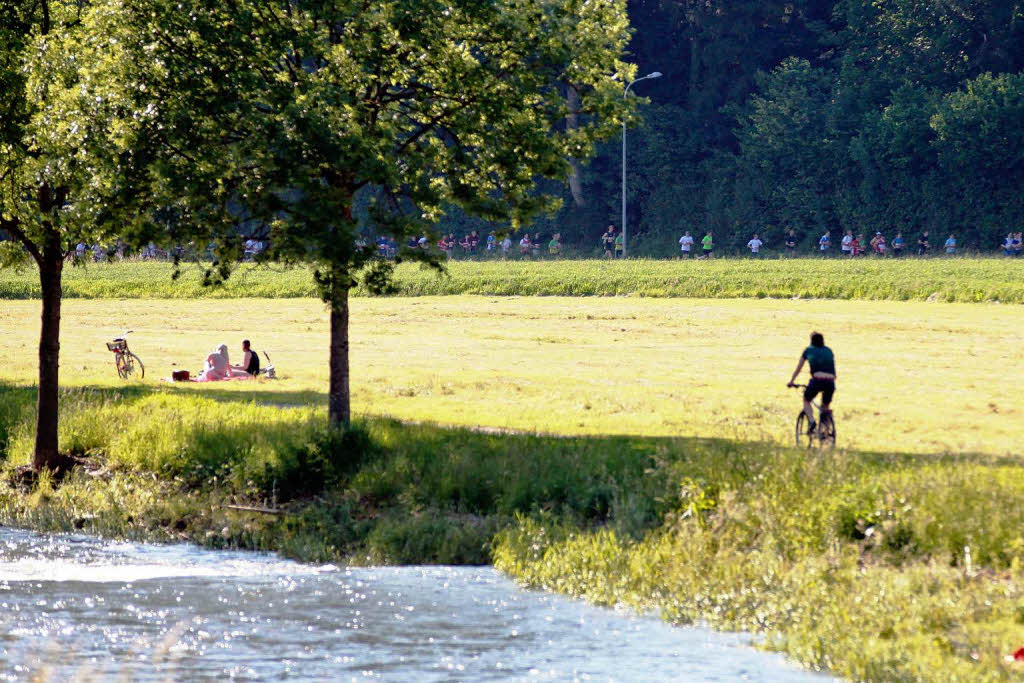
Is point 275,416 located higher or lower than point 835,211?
lower

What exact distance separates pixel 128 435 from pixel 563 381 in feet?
34.8

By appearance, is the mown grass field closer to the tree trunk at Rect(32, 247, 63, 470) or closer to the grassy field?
the grassy field

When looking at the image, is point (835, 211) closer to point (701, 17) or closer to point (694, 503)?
point (701, 17)

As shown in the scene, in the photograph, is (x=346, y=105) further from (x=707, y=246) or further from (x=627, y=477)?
(x=707, y=246)

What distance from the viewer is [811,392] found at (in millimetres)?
20578

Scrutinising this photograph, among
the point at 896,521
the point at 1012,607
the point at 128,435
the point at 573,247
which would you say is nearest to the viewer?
the point at 1012,607

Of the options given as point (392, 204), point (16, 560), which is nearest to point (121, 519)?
point (16, 560)

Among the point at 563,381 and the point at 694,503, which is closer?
the point at 694,503

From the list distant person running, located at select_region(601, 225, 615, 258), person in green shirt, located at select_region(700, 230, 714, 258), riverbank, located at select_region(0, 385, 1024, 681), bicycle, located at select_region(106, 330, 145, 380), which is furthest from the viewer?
distant person running, located at select_region(601, 225, 615, 258)

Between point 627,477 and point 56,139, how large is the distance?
8.57m

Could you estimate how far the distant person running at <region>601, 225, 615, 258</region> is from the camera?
304 feet

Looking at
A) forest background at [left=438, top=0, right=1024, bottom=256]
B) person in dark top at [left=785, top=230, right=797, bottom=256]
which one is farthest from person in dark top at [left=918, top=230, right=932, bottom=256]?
person in dark top at [left=785, top=230, right=797, bottom=256]

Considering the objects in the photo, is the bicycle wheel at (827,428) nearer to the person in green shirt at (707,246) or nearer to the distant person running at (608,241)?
the person in green shirt at (707,246)

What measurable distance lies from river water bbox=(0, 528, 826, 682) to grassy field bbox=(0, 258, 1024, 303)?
38820 mm
